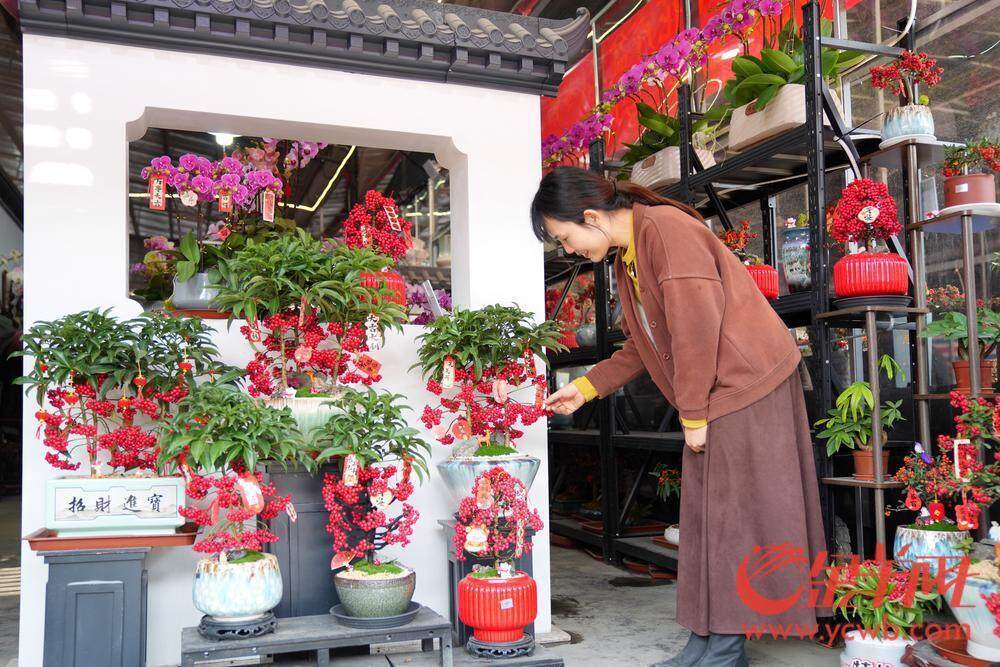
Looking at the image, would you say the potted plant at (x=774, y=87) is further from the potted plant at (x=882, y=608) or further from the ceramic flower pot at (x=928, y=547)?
the potted plant at (x=882, y=608)

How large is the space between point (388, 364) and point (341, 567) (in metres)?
0.85

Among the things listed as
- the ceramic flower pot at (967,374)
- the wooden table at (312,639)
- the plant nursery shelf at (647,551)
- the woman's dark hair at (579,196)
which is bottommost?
the plant nursery shelf at (647,551)

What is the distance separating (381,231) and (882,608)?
215 cm

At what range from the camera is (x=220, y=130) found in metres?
3.38

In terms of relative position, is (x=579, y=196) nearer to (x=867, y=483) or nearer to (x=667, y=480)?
(x=867, y=483)

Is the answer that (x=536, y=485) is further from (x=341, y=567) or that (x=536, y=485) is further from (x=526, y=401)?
(x=341, y=567)

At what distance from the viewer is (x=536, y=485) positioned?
11.5 feet

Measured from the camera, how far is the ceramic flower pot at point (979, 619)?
234 cm

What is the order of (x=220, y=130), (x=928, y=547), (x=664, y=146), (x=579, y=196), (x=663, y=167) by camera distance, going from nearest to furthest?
1. (x=579, y=196)
2. (x=928, y=547)
3. (x=220, y=130)
4. (x=663, y=167)
5. (x=664, y=146)

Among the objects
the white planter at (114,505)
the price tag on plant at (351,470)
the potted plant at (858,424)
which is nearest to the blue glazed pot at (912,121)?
the potted plant at (858,424)

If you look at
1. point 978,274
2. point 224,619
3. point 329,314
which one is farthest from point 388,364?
Result: point 978,274

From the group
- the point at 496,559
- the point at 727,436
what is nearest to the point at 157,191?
the point at 496,559

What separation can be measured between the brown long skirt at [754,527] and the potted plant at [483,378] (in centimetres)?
77

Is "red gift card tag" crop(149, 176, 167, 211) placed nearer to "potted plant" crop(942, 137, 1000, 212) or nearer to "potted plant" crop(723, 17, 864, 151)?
"potted plant" crop(723, 17, 864, 151)
